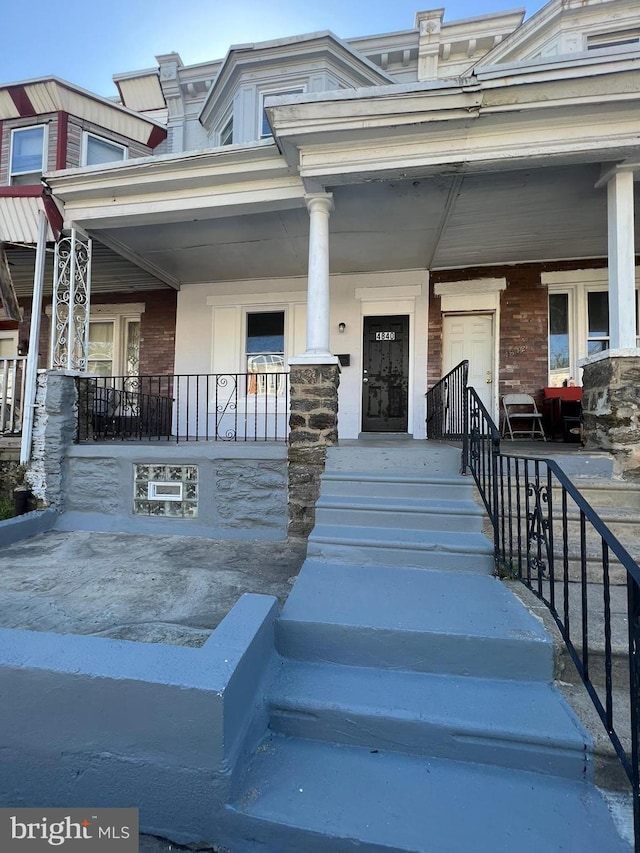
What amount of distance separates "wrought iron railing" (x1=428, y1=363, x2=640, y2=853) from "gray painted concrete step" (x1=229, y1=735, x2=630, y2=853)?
0.24 meters

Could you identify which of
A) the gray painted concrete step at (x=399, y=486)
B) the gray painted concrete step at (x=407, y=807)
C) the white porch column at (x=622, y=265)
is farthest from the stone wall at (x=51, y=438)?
the white porch column at (x=622, y=265)

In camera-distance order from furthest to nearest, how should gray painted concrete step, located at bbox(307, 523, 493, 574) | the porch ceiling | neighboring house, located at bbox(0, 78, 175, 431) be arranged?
neighboring house, located at bbox(0, 78, 175, 431) < the porch ceiling < gray painted concrete step, located at bbox(307, 523, 493, 574)

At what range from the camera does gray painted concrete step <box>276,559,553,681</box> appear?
1.97m

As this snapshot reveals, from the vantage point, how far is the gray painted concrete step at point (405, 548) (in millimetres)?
2816

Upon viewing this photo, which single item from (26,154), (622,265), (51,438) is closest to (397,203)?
(622,265)

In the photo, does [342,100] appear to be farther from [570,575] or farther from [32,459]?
[32,459]

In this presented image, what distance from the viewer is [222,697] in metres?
1.46

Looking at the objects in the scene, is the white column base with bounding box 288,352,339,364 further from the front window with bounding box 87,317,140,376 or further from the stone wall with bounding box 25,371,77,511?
the front window with bounding box 87,317,140,376

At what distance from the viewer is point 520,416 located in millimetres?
5945


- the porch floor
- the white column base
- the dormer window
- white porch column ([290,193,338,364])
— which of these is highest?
the dormer window

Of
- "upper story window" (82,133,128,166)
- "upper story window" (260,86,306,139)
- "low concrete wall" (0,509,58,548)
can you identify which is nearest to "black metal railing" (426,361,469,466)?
"low concrete wall" (0,509,58,548)

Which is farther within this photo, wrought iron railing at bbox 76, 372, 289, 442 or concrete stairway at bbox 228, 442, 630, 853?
wrought iron railing at bbox 76, 372, 289, 442

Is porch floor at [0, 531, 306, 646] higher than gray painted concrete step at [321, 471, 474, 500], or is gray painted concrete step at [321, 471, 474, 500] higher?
gray painted concrete step at [321, 471, 474, 500]

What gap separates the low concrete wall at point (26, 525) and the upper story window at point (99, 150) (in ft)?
19.0
